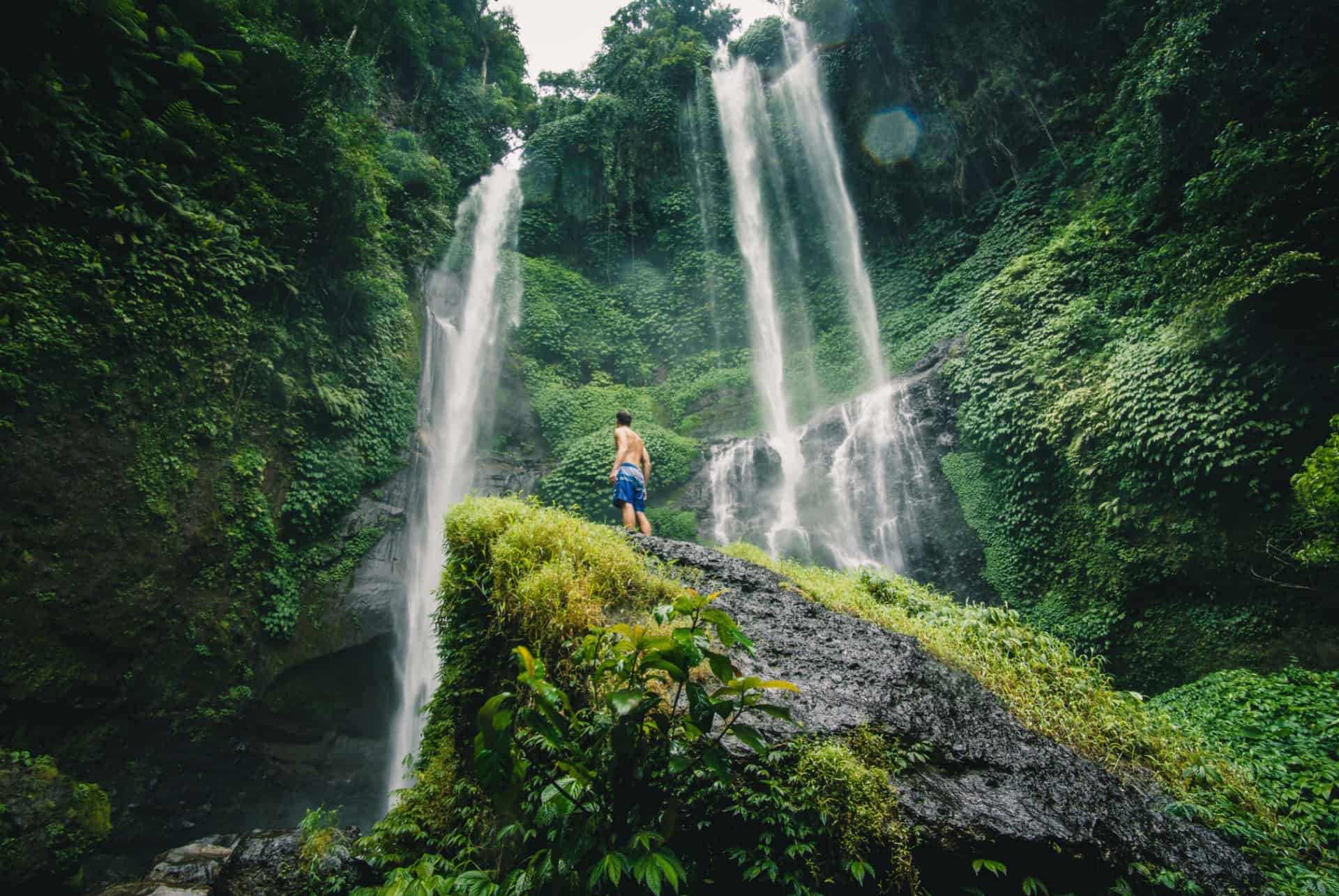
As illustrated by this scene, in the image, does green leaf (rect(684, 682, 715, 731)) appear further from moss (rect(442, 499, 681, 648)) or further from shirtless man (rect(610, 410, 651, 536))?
shirtless man (rect(610, 410, 651, 536))

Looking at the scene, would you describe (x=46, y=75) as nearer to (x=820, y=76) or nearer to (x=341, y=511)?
(x=341, y=511)

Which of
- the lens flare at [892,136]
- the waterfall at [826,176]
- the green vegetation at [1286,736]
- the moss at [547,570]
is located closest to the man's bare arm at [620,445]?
the moss at [547,570]

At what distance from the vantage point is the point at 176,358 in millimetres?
7598

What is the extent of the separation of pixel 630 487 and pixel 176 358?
6619 millimetres

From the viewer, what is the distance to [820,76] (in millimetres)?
17391

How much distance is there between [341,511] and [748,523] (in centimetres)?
809

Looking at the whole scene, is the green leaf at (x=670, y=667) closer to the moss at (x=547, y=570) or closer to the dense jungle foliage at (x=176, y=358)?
the moss at (x=547, y=570)

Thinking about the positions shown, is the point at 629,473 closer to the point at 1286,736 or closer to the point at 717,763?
the point at 717,763

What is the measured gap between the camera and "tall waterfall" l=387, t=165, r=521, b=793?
10.1 metres

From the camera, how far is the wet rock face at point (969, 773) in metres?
2.46

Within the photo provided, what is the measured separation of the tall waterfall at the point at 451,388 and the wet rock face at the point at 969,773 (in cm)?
639

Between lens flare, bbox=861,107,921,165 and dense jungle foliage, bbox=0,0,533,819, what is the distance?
44.0 feet

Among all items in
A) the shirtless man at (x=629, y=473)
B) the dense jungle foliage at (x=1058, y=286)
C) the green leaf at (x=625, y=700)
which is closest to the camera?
the green leaf at (x=625, y=700)

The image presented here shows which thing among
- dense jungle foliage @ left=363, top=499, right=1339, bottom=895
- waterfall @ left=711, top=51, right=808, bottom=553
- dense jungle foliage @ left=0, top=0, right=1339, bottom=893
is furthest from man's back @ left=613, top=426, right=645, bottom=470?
waterfall @ left=711, top=51, right=808, bottom=553
